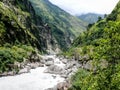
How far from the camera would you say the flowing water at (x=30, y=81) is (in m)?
94.7

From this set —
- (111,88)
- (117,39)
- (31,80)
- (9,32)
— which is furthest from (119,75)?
(9,32)

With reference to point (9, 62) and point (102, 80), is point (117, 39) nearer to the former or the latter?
point (102, 80)

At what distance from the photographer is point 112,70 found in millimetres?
38062

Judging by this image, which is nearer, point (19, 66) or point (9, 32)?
point (19, 66)

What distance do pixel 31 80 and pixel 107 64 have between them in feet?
236

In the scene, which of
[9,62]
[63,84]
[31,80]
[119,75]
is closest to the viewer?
[119,75]

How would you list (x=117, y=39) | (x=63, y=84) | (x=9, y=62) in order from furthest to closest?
(x=9, y=62)
(x=63, y=84)
(x=117, y=39)

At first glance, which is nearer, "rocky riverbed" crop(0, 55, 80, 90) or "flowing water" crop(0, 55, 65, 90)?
"rocky riverbed" crop(0, 55, 80, 90)

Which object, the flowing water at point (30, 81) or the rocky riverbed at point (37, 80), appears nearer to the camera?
the rocky riverbed at point (37, 80)

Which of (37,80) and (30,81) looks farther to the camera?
(37,80)

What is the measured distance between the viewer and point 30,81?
106 metres

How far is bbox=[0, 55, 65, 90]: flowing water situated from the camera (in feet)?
311

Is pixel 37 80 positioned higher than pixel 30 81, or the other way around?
pixel 30 81

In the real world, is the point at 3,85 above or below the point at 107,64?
below
